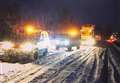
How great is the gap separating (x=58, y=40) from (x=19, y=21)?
20887 millimetres

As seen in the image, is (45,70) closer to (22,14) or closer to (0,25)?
(0,25)

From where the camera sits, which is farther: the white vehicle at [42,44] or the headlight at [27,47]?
the white vehicle at [42,44]

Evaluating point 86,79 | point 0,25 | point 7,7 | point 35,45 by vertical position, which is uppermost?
point 7,7

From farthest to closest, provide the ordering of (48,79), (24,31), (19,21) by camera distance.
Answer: (19,21), (24,31), (48,79)

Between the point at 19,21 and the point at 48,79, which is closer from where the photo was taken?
the point at 48,79

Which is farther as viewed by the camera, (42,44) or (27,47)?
(42,44)

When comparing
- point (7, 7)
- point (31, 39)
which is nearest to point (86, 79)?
point (31, 39)

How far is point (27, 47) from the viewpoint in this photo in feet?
62.3

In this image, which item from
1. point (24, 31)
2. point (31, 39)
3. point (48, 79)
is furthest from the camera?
point (24, 31)

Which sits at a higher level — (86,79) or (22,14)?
(22,14)

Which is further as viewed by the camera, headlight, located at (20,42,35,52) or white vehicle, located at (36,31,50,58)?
white vehicle, located at (36,31,50,58)

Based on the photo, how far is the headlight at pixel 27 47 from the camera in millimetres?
18698

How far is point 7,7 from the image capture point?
5391cm

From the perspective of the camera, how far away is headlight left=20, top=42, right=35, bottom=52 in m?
18.7
